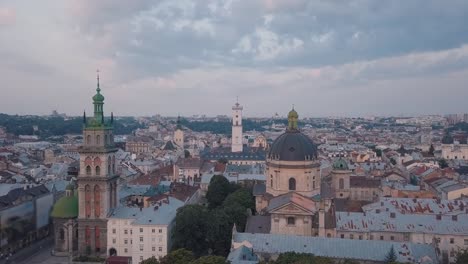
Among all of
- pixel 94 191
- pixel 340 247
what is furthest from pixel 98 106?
pixel 340 247

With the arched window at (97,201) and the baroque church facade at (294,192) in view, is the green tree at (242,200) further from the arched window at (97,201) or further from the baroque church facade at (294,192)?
the arched window at (97,201)

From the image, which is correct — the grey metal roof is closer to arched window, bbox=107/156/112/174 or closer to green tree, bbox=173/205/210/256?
green tree, bbox=173/205/210/256

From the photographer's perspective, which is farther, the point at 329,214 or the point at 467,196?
the point at 467,196

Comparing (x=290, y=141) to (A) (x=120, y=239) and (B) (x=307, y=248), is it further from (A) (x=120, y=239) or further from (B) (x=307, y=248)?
(A) (x=120, y=239)

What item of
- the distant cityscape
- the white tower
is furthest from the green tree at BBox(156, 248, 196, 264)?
the white tower

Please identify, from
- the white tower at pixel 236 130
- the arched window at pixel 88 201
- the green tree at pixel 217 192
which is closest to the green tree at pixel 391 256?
the arched window at pixel 88 201

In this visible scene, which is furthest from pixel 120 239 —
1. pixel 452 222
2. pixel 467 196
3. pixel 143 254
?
pixel 467 196

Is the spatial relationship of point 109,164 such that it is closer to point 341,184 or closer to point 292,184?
point 292,184
